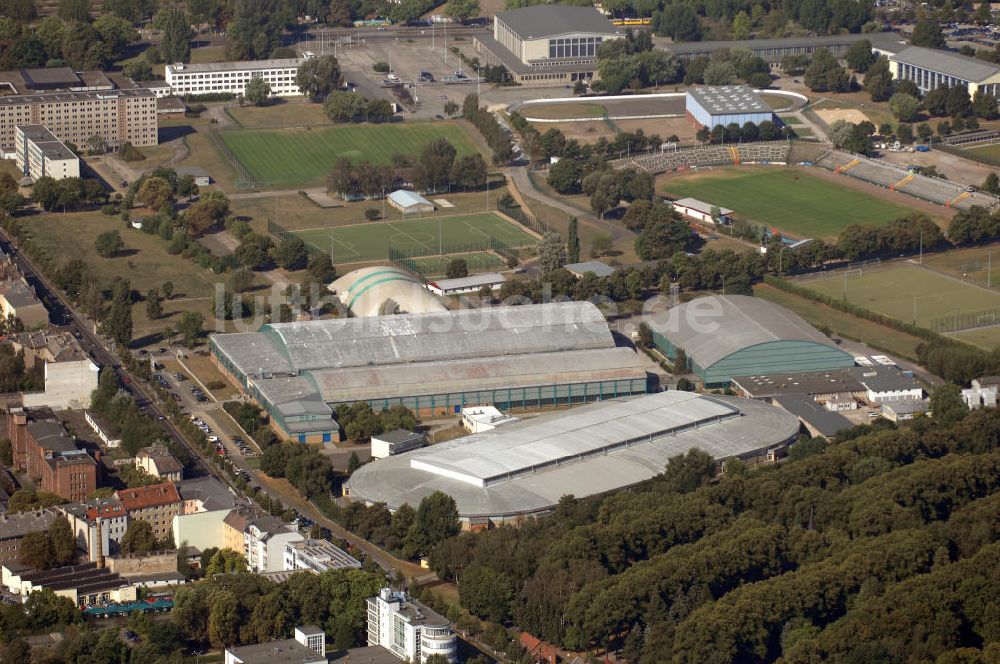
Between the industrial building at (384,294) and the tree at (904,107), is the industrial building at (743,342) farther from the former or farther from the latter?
the tree at (904,107)

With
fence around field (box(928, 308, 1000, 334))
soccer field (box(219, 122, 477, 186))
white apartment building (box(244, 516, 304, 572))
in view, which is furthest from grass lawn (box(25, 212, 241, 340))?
fence around field (box(928, 308, 1000, 334))

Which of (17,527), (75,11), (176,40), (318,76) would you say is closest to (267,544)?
(17,527)

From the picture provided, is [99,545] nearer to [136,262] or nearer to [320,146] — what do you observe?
[136,262]

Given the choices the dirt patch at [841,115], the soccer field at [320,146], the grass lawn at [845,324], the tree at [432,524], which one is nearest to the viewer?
the tree at [432,524]

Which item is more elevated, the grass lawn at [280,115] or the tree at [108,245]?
the grass lawn at [280,115]

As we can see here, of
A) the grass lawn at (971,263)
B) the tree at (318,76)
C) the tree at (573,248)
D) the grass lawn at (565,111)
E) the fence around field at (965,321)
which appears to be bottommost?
the fence around field at (965,321)

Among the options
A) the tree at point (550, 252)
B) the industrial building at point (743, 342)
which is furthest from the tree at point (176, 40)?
the industrial building at point (743, 342)

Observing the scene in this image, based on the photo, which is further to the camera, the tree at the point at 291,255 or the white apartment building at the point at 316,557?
the tree at the point at 291,255

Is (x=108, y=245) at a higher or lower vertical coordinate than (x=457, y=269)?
higher
